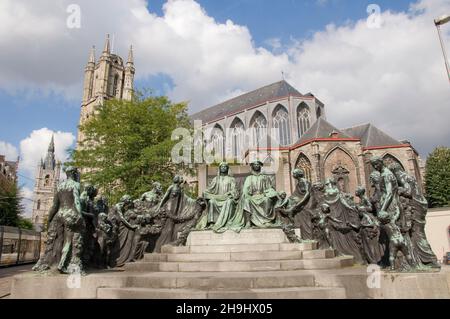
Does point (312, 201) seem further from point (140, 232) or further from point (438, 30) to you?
point (438, 30)

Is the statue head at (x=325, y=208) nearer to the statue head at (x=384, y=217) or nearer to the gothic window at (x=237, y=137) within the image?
the statue head at (x=384, y=217)

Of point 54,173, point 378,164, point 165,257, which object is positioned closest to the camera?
point 378,164

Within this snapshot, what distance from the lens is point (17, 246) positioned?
16.5 metres

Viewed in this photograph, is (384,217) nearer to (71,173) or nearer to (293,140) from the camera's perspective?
(71,173)

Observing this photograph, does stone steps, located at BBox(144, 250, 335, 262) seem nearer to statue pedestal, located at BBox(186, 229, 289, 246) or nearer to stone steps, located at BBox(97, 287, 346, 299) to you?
statue pedestal, located at BBox(186, 229, 289, 246)

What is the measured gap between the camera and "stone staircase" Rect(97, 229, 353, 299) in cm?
408

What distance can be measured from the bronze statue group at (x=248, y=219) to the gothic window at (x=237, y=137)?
43455mm

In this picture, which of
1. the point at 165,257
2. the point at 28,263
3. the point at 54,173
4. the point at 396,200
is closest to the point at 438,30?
the point at 396,200

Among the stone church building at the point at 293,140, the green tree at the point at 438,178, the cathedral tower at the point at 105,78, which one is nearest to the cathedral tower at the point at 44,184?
the cathedral tower at the point at 105,78

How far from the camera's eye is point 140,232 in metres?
7.21

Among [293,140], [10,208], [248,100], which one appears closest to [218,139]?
[248,100]

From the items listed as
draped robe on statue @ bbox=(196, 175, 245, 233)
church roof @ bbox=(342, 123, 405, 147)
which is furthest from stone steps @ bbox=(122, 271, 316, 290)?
church roof @ bbox=(342, 123, 405, 147)
